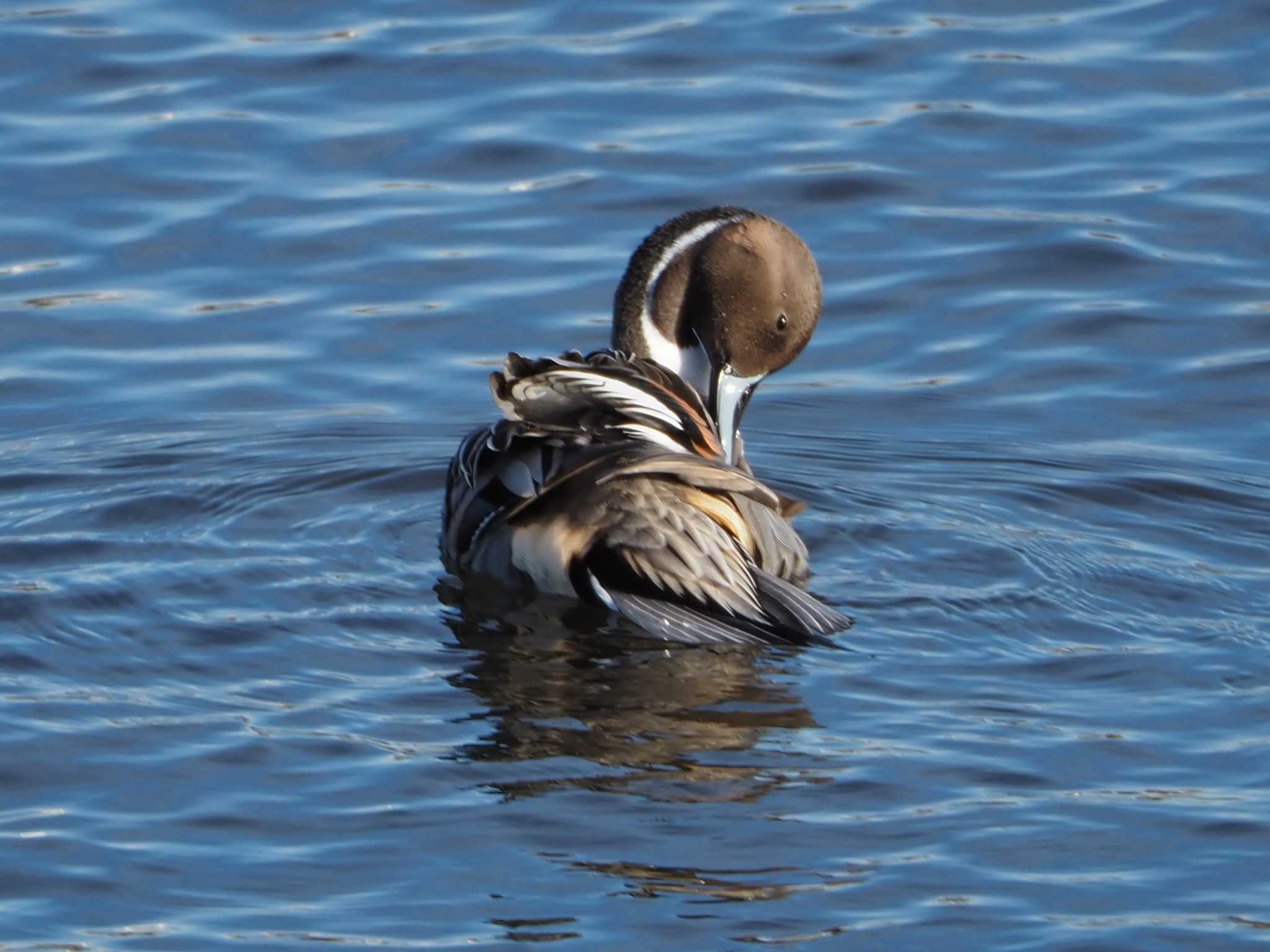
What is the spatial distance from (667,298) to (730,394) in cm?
43

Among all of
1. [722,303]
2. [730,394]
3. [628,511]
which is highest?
[722,303]

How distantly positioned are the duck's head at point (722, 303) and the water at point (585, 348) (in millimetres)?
615

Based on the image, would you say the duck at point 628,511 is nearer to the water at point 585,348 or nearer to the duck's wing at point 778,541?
the duck's wing at point 778,541

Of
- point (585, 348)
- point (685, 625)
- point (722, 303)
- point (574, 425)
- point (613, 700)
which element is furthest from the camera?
point (585, 348)

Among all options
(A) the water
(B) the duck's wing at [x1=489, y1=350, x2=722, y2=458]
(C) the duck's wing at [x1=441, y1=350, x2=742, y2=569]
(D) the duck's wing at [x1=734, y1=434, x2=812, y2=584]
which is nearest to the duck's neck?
(A) the water

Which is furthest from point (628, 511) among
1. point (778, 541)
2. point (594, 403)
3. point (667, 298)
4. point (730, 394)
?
point (667, 298)

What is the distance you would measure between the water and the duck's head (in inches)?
24.2

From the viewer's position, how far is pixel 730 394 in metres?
8.54

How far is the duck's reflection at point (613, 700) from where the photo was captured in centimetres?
610

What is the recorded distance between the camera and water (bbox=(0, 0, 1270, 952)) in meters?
→ 5.59

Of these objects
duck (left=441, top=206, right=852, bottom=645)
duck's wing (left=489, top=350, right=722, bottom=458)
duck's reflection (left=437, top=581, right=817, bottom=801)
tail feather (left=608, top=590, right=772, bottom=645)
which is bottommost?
duck's reflection (left=437, top=581, right=817, bottom=801)

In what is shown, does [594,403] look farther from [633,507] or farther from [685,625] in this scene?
[685,625]

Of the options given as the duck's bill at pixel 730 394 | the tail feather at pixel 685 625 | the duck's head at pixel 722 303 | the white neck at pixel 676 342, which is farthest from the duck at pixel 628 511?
the white neck at pixel 676 342

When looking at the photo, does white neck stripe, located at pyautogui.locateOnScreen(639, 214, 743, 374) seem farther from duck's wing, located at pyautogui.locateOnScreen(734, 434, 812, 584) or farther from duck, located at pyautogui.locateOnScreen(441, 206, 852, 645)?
duck's wing, located at pyautogui.locateOnScreen(734, 434, 812, 584)
